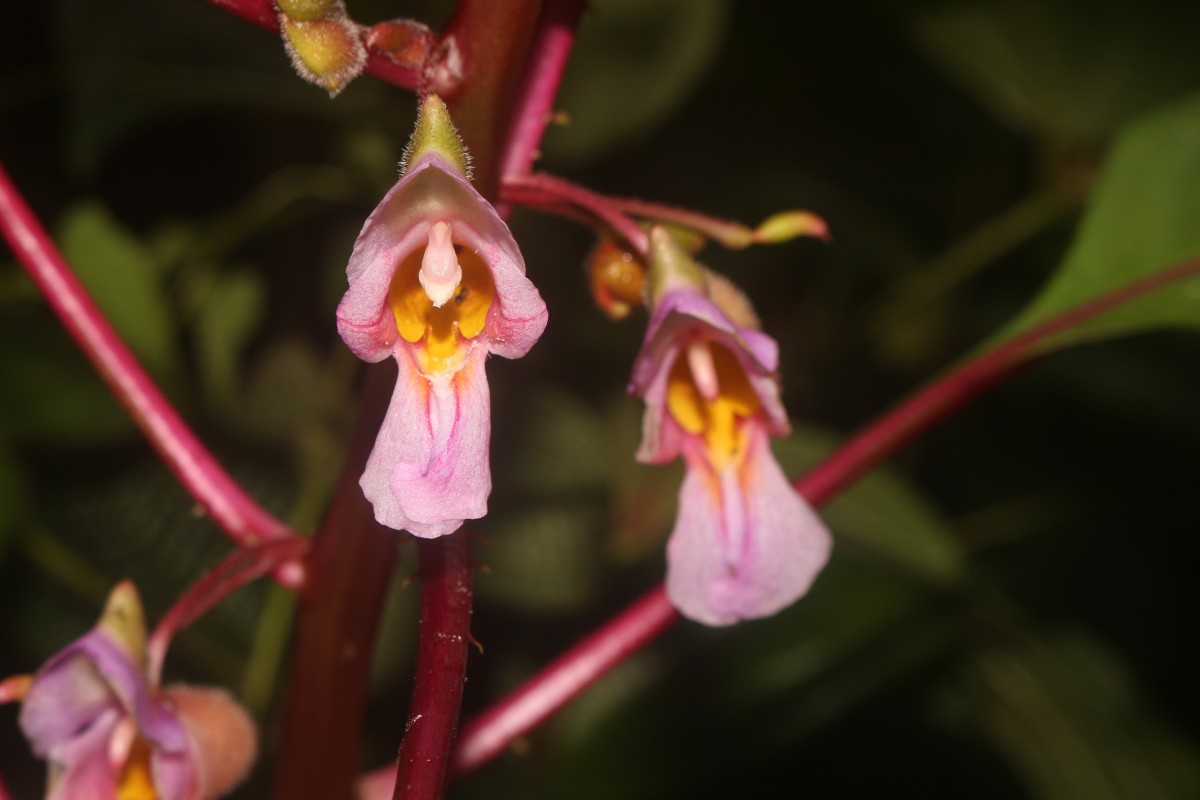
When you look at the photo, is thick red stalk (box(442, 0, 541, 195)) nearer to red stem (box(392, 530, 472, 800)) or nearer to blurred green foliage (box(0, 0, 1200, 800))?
red stem (box(392, 530, 472, 800))

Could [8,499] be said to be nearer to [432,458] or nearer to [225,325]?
[225,325]

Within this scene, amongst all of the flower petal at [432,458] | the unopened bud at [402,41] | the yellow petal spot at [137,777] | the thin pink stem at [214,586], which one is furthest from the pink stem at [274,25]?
the yellow petal spot at [137,777]

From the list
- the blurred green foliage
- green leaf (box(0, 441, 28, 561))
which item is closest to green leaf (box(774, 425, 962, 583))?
the blurred green foliage

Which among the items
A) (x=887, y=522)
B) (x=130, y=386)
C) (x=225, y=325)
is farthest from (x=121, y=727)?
(x=887, y=522)

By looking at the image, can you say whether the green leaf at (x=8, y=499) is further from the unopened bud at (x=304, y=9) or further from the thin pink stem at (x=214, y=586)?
the unopened bud at (x=304, y=9)

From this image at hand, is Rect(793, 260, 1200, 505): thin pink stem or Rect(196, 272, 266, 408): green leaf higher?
Rect(793, 260, 1200, 505): thin pink stem
